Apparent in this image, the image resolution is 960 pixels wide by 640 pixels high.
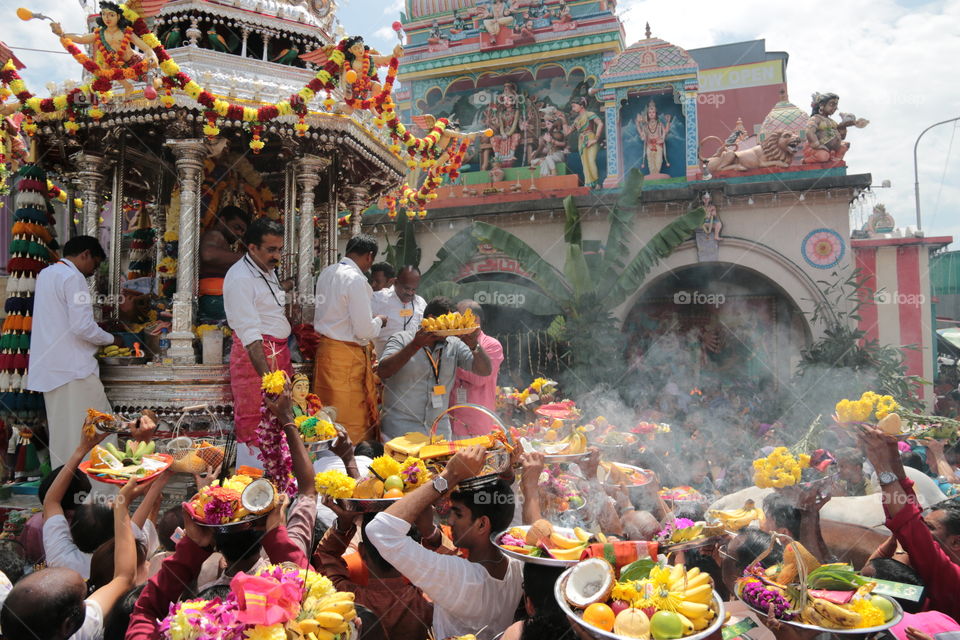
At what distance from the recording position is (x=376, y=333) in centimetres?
537

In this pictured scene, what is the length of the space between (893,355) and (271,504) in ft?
39.2

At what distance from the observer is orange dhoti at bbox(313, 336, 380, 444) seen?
5297mm

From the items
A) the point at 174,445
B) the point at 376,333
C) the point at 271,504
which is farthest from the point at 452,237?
the point at 271,504

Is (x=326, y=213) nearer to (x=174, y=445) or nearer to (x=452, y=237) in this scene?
(x=174, y=445)

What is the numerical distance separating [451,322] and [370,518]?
5.94 feet

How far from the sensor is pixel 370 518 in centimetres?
288

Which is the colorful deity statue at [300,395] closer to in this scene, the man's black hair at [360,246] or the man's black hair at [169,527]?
the man's black hair at [169,527]

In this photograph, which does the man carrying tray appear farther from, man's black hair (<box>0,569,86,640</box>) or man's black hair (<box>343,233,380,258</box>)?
man's black hair (<box>0,569,86,640</box>)

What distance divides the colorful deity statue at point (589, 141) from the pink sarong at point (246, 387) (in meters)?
10.9

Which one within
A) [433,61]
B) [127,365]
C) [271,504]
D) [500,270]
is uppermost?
[433,61]

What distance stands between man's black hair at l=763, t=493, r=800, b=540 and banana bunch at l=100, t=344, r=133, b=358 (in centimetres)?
527

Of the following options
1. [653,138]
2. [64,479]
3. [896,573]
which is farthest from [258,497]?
[653,138]

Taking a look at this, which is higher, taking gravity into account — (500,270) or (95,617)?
(500,270)

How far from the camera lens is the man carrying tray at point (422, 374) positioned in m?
4.84
